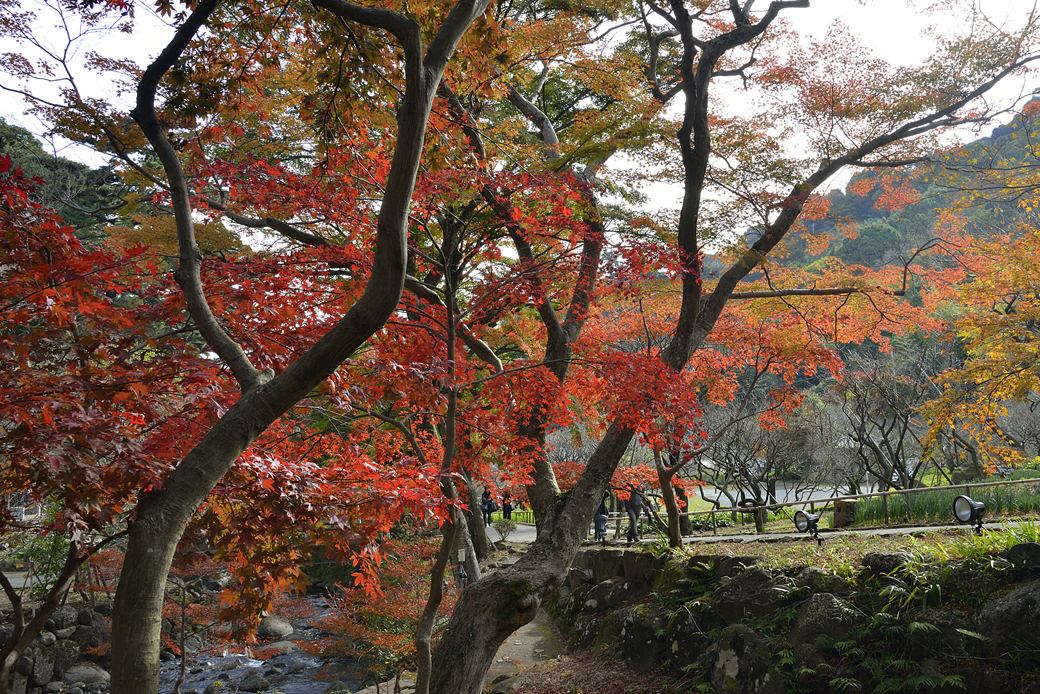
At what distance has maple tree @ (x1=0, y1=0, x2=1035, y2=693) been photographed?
9.95 feet

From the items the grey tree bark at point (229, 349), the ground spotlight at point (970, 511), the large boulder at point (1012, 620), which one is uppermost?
the grey tree bark at point (229, 349)

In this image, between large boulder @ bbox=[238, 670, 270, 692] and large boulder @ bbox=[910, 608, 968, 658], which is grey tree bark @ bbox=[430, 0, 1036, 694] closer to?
large boulder @ bbox=[910, 608, 968, 658]

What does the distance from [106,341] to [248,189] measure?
2.47 meters

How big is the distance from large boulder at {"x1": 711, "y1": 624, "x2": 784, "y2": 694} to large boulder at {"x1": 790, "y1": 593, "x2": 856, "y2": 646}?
0.36 metres

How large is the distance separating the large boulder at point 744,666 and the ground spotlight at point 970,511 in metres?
2.67

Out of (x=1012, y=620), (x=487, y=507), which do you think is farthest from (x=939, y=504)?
(x=487, y=507)

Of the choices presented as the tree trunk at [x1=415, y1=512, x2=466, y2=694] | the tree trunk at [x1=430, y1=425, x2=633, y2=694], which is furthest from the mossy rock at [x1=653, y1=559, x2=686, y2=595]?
the tree trunk at [x1=415, y1=512, x2=466, y2=694]

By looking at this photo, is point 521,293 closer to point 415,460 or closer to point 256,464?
point 415,460

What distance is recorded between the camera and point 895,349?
70.8 feet

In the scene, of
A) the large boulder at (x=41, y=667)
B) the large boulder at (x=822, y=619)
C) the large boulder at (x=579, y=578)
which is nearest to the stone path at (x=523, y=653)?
the large boulder at (x=579, y=578)

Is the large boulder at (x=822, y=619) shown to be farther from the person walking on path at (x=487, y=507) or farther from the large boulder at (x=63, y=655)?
the person walking on path at (x=487, y=507)

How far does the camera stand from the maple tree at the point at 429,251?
119 inches

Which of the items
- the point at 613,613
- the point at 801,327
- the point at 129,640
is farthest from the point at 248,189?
the point at 801,327

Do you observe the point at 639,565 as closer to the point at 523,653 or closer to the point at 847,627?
the point at 523,653
